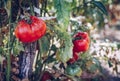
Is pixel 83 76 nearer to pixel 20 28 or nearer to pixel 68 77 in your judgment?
pixel 68 77

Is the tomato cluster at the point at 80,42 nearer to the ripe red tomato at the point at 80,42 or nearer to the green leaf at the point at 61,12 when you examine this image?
the ripe red tomato at the point at 80,42

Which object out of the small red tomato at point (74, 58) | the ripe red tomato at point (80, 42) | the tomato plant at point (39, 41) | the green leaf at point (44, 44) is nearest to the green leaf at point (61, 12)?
the tomato plant at point (39, 41)

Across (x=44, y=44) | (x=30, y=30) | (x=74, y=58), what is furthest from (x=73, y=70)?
(x=30, y=30)

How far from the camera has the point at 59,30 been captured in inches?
67.9

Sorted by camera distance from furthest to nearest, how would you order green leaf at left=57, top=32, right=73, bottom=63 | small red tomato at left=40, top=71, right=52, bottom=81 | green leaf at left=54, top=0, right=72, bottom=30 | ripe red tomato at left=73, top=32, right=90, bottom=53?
1. small red tomato at left=40, top=71, right=52, bottom=81
2. ripe red tomato at left=73, top=32, right=90, bottom=53
3. green leaf at left=57, top=32, right=73, bottom=63
4. green leaf at left=54, top=0, right=72, bottom=30

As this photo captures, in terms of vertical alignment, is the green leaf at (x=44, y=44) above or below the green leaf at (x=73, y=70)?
above

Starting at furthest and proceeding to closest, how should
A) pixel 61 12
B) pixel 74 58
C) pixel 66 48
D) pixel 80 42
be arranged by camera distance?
pixel 74 58, pixel 80 42, pixel 66 48, pixel 61 12

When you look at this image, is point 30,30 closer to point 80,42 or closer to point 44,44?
point 44,44

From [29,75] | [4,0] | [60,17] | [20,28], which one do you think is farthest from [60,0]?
[29,75]

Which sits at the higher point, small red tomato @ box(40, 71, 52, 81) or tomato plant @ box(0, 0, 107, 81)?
tomato plant @ box(0, 0, 107, 81)

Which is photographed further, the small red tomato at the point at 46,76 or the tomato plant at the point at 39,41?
the small red tomato at the point at 46,76

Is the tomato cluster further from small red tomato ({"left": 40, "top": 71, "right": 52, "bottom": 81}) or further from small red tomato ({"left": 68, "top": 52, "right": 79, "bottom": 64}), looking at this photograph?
small red tomato ({"left": 40, "top": 71, "right": 52, "bottom": 81})

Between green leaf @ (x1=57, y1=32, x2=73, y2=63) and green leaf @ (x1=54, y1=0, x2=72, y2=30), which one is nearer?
green leaf @ (x1=54, y1=0, x2=72, y2=30)

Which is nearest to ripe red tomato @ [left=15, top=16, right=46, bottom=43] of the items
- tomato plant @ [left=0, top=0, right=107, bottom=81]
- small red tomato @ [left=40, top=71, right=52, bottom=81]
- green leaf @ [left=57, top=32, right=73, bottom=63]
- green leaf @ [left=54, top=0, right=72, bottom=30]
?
tomato plant @ [left=0, top=0, right=107, bottom=81]
